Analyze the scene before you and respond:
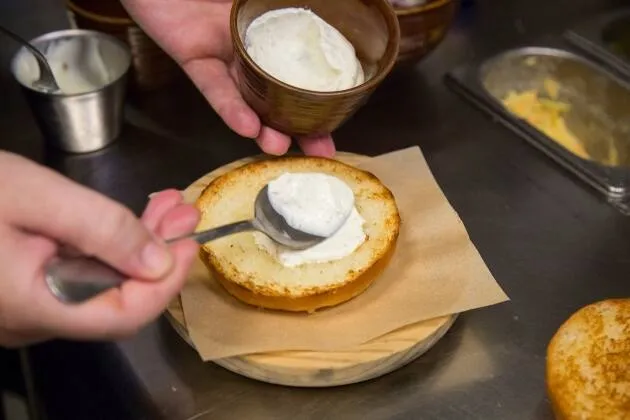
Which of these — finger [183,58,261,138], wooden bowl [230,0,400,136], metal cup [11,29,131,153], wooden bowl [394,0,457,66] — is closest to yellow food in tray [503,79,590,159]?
wooden bowl [394,0,457,66]

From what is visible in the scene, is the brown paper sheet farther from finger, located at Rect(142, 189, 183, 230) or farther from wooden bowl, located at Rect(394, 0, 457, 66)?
wooden bowl, located at Rect(394, 0, 457, 66)

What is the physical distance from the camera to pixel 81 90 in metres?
1.37

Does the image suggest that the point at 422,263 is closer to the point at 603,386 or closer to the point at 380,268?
the point at 380,268

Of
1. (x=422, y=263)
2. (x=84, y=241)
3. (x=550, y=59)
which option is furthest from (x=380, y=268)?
(x=550, y=59)

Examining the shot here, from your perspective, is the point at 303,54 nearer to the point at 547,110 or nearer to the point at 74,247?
the point at 74,247

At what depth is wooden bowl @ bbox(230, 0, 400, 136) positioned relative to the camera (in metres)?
1.06

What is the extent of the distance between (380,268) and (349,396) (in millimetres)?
174

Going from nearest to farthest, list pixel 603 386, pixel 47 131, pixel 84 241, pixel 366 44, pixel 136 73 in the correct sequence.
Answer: pixel 84 241 → pixel 603 386 → pixel 366 44 → pixel 47 131 → pixel 136 73

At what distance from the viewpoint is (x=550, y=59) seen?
1638 millimetres

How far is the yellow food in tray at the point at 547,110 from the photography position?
61.7 inches

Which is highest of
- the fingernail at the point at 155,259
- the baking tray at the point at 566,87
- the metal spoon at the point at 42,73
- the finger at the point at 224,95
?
the fingernail at the point at 155,259

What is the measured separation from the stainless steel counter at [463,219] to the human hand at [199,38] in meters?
0.17

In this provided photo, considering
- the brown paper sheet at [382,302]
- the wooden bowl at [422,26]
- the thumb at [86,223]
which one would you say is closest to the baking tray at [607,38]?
the wooden bowl at [422,26]

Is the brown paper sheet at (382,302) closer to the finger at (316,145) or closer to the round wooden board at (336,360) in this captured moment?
the round wooden board at (336,360)
